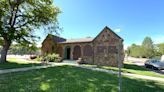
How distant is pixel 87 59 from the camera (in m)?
25.3

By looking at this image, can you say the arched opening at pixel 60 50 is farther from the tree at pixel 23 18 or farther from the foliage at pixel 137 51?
the foliage at pixel 137 51

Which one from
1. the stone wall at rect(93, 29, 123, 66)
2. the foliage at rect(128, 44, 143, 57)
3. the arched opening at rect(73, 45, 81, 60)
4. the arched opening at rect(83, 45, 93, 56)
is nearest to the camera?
the stone wall at rect(93, 29, 123, 66)

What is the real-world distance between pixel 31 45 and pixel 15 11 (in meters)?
5.56

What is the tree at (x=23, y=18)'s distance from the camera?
20688 millimetres

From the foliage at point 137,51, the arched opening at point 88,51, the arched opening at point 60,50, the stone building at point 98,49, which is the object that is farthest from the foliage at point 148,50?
the arched opening at point 88,51

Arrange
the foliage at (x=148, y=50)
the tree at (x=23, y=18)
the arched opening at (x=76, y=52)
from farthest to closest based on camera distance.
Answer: the foliage at (x=148, y=50) < the arched opening at (x=76, y=52) < the tree at (x=23, y=18)

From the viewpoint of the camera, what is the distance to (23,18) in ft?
72.3

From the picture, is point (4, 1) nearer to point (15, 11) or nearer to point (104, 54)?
point (15, 11)

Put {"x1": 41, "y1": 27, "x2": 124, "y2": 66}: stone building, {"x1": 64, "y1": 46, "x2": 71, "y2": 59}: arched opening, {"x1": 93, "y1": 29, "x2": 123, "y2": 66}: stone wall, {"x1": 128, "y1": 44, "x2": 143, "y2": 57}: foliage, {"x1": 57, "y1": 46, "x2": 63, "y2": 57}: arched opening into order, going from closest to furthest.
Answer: {"x1": 93, "y1": 29, "x2": 123, "y2": 66}: stone wall, {"x1": 41, "y1": 27, "x2": 124, "y2": 66}: stone building, {"x1": 64, "y1": 46, "x2": 71, "y2": 59}: arched opening, {"x1": 57, "y1": 46, "x2": 63, "y2": 57}: arched opening, {"x1": 128, "y1": 44, "x2": 143, "y2": 57}: foliage

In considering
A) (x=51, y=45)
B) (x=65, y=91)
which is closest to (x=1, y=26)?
(x=51, y=45)

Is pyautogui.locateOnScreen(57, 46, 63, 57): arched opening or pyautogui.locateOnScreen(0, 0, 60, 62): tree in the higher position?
pyautogui.locateOnScreen(0, 0, 60, 62): tree

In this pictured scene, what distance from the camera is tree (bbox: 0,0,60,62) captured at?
20.7m

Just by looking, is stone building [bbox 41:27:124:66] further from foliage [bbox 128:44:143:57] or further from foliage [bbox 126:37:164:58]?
foliage [bbox 128:44:143:57]

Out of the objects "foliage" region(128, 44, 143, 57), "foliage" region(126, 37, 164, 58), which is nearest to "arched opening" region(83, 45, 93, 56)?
"foliage" region(126, 37, 164, 58)
